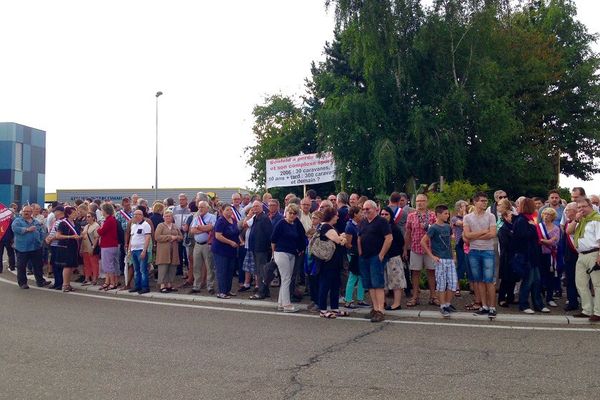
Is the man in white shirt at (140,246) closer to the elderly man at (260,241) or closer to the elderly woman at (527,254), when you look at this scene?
the elderly man at (260,241)

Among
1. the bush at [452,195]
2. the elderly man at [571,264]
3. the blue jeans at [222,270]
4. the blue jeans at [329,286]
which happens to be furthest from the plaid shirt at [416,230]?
the bush at [452,195]

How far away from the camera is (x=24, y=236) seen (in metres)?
14.5

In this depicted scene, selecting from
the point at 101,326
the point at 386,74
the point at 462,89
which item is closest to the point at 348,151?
the point at 386,74

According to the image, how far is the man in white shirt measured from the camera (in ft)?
43.3

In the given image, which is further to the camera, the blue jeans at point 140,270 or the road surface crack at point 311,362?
the blue jeans at point 140,270

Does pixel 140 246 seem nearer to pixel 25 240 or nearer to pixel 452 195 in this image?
pixel 25 240

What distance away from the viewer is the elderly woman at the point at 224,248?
1231 centimetres

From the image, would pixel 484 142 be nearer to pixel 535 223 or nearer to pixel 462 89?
pixel 462 89

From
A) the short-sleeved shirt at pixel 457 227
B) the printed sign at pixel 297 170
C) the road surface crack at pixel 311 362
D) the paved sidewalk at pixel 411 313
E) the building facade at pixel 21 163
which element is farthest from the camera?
the building facade at pixel 21 163

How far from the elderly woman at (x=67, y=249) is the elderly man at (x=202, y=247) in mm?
3015

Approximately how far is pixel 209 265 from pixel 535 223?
658 cm

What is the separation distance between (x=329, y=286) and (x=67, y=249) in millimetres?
6826

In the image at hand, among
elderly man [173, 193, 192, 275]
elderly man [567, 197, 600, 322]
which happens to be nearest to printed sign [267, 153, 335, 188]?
elderly man [173, 193, 192, 275]

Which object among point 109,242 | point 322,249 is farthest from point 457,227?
point 109,242
